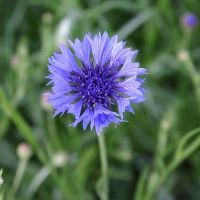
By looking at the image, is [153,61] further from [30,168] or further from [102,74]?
[102,74]

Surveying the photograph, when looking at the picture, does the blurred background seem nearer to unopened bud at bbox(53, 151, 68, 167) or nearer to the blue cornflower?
unopened bud at bbox(53, 151, 68, 167)

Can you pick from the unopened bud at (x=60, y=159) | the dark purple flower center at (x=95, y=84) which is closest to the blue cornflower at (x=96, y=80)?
the dark purple flower center at (x=95, y=84)

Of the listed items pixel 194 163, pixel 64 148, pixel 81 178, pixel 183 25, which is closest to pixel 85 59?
pixel 81 178

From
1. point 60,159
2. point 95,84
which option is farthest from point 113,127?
point 95,84

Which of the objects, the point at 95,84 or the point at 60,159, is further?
the point at 60,159

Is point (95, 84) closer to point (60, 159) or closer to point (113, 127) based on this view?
point (60, 159)

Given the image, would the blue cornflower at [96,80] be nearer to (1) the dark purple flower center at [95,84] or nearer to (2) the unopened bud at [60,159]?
(1) the dark purple flower center at [95,84]

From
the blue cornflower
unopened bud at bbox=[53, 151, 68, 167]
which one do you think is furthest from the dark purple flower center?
unopened bud at bbox=[53, 151, 68, 167]
